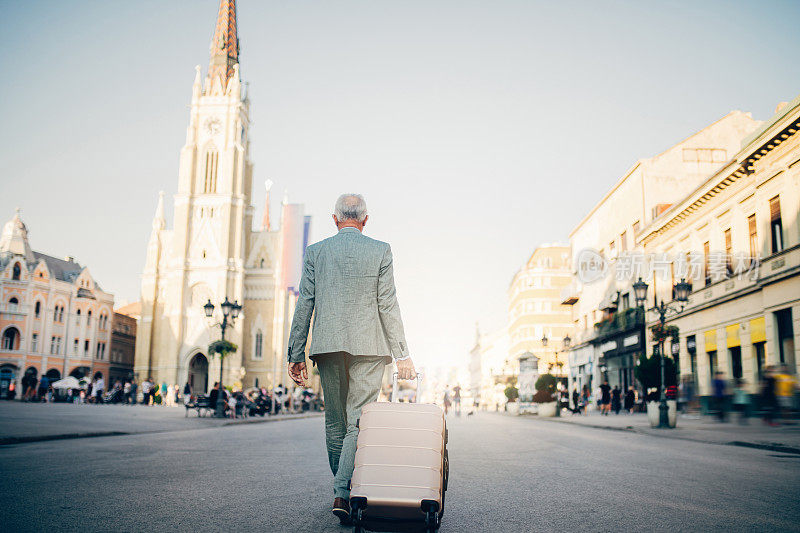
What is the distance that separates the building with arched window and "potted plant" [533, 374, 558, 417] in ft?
156

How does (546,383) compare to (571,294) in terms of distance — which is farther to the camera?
(571,294)

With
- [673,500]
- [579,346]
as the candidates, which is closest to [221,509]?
[673,500]

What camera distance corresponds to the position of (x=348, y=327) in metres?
4.30

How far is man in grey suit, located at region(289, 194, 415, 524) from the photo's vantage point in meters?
4.27

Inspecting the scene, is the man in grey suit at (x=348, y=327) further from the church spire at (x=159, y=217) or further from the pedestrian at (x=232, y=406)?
the church spire at (x=159, y=217)

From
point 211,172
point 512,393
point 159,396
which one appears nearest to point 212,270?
point 211,172

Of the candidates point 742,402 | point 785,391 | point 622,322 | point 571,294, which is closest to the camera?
point 785,391

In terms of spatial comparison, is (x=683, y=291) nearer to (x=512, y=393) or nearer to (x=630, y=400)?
(x=630, y=400)

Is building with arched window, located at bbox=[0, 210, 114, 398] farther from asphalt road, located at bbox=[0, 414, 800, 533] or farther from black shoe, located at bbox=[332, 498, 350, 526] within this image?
black shoe, located at bbox=[332, 498, 350, 526]

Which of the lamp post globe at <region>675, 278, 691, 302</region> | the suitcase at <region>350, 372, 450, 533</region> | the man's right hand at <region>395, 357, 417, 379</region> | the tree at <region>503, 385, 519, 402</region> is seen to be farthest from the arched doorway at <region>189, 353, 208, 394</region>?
the suitcase at <region>350, 372, 450, 533</region>

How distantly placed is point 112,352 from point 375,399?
275 ft

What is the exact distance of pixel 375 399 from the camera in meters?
4.29

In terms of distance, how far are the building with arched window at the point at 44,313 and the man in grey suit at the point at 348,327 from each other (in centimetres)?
6465

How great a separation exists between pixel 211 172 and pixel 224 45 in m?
17.8
